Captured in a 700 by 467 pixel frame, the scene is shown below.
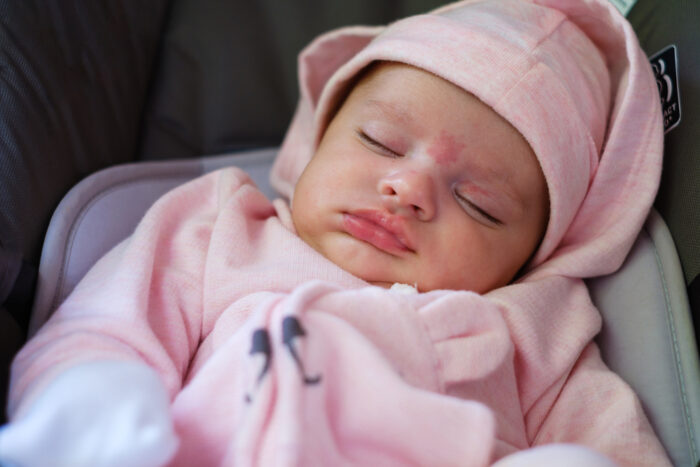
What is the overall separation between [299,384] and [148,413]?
0.50 feet

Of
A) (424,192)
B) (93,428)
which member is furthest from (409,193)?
(93,428)

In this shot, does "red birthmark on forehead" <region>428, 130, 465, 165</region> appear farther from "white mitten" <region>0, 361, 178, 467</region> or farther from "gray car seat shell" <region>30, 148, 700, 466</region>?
"white mitten" <region>0, 361, 178, 467</region>

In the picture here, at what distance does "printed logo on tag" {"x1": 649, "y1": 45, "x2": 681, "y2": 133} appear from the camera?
123cm

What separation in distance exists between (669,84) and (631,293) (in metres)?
0.39

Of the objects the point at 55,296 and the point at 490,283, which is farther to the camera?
the point at 490,283

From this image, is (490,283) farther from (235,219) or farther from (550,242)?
(235,219)

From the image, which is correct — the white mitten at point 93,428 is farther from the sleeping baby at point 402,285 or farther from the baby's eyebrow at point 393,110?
the baby's eyebrow at point 393,110

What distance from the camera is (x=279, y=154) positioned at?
4.96ft

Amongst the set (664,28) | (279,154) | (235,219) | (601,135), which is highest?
(664,28)

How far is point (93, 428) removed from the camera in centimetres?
67

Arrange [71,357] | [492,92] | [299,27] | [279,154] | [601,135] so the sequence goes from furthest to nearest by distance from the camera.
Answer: [299,27] → [279,154] → [601,135] → [492,92] → [71,357]

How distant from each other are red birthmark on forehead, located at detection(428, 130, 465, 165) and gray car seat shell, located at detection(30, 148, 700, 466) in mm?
386

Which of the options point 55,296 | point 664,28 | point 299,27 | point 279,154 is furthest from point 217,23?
point 664,28

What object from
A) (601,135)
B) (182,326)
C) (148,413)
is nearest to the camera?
(148,413)
